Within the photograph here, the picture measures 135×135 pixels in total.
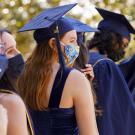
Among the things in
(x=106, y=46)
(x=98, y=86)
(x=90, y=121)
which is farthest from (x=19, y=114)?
(x=106, y=46)

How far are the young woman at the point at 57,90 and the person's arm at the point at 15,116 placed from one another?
0.82 meters

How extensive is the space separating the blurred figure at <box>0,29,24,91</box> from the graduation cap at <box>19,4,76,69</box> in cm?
39

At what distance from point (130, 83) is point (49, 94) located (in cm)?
241

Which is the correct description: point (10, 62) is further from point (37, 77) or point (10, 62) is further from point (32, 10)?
point (32, 10)

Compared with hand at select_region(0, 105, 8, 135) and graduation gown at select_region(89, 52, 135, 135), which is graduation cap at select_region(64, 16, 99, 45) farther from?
hand at select_region(0, 105, 8, 135)

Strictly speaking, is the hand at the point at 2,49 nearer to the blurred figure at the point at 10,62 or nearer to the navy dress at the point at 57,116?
the blurred figure at the point at 10,62

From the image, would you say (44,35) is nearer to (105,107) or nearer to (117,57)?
(105,107)

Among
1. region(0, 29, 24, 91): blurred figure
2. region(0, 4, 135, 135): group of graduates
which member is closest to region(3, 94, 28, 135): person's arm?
region(0, 4, 135, 135): group of graduates

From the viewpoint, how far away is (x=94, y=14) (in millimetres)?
13578

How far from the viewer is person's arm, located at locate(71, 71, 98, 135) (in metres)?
4.25

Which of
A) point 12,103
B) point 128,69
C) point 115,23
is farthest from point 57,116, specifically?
point 128,69

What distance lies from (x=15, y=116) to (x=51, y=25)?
3.98 ft

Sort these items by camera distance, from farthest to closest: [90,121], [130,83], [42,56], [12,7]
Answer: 1. [12,7]
2. [130,83]
3. [42,56]
4. [90,121]

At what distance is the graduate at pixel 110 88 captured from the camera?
18.0 ft
